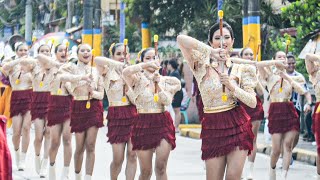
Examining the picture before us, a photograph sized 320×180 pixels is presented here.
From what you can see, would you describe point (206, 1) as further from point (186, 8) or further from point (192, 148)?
point (192, 148)

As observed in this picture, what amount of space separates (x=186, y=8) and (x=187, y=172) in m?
14.0

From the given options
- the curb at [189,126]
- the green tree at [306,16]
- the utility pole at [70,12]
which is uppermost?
the utility pole at [70,12]

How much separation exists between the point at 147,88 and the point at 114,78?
53.8 inches

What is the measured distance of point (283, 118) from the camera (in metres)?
13.6

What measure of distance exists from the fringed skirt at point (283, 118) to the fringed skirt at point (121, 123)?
2.67 m

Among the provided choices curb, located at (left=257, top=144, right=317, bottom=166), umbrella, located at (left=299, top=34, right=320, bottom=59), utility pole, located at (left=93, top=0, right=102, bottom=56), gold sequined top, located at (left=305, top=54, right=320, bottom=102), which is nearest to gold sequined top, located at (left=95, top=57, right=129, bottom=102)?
gold sequined top, located at (left=305, top=54, right=320, bottom=102)

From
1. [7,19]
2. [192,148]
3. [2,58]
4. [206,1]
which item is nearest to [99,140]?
[192,148]

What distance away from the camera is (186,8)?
2856 centimetres

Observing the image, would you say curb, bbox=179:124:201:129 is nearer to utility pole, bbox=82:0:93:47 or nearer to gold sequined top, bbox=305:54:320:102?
utility pole, bbox=82:0:93:47

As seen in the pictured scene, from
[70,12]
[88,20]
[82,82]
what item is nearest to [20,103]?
[82,82]

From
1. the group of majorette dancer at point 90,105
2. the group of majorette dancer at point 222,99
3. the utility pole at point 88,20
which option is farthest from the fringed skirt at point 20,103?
the utility pole at point 88,20

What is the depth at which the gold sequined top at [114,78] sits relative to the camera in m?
12.1

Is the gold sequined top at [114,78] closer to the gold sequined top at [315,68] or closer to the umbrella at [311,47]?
the gold sequined top at [315,68]

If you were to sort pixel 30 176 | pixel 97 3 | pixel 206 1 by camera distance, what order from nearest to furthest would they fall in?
1. pixel 30 176
2. pixel 206 1
3. pixel 97 3
